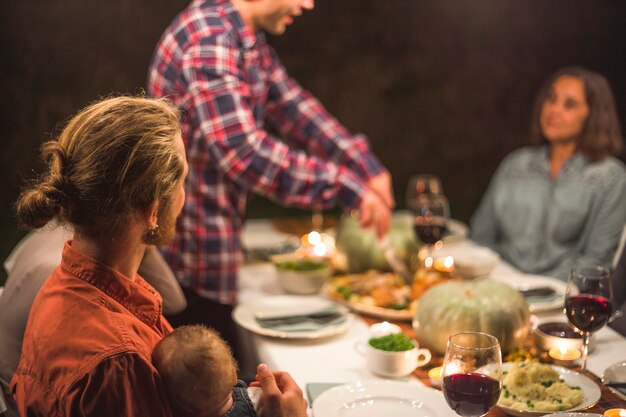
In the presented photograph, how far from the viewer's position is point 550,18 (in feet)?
13.8

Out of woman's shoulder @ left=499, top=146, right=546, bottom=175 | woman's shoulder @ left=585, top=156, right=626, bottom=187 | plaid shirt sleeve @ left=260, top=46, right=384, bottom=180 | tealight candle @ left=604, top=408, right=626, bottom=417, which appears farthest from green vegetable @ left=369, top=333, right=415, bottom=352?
woman's shoulder @ left=499, top=146, right=546, bottom=175

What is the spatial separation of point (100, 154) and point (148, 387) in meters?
0.39

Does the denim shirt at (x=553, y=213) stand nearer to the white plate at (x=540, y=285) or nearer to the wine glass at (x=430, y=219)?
the white plate at (x=540, y=285)

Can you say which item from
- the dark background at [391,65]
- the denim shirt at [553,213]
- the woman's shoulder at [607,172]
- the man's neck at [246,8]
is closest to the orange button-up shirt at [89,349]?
the man's neck at [246,8]

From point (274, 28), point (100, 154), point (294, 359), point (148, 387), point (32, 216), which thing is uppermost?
point (274, 28)

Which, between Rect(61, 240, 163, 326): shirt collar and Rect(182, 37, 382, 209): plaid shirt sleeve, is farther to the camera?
Rect(182, 37, 382, 209): plaid shirt sleeve

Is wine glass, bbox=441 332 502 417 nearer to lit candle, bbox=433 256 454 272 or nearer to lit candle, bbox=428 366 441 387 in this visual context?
lit candle, bbox=428 366 441 387

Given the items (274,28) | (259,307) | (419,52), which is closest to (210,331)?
(259,307)

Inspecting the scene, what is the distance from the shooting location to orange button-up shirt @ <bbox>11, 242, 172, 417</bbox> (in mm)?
1146

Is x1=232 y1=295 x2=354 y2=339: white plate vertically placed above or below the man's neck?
below

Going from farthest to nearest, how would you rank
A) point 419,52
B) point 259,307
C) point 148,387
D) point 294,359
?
point 419,52 → point 259,307 → point 294,359 → point 148,387

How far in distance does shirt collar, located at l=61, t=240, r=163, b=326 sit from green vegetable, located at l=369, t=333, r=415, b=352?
1.77 ft

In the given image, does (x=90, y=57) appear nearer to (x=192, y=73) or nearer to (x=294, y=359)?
(x=192, y=73)

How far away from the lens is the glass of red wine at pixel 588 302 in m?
1.57
